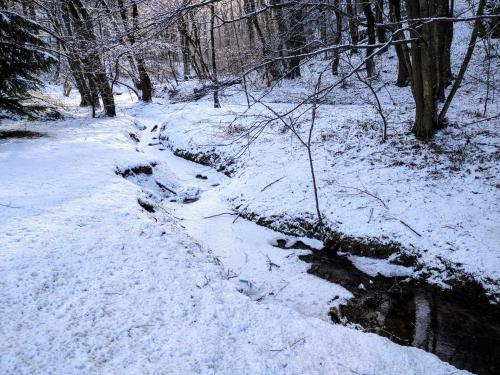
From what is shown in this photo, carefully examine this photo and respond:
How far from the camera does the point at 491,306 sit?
15.0 ft

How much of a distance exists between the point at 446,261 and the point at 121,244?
491 cm

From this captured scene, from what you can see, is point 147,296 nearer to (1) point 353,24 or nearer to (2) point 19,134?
(1) point 353,24

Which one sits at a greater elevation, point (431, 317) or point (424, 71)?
point (424, 71)

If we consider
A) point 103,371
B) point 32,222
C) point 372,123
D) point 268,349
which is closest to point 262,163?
point 372,123

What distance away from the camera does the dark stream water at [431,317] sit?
4.04 metres

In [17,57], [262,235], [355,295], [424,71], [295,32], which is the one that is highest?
[17,57]

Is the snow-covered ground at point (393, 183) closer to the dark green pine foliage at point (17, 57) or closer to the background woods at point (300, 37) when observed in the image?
the background woods at point (300, 37)

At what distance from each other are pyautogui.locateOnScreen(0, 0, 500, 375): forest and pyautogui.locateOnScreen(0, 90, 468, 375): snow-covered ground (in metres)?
0.02

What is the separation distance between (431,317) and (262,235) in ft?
11.0

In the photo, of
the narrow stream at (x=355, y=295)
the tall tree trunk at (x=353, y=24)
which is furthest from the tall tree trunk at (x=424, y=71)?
the narrow stream at (x=355, y=295)

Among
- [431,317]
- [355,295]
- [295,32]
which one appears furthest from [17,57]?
[431,317]

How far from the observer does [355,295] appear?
512 cm

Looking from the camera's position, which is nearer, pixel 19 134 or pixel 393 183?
pixel 393 183

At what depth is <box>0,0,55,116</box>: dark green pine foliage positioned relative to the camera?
9.46 metres
